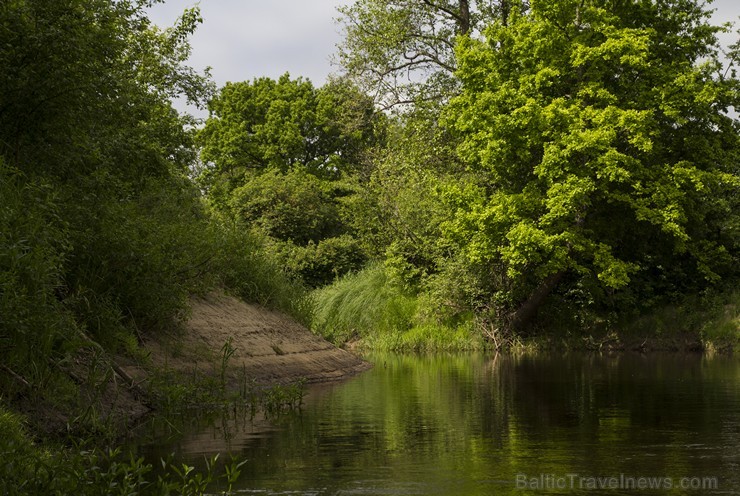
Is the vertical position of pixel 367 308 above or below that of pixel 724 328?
above

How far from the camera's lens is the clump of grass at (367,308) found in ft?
132

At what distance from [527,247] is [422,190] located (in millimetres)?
9641

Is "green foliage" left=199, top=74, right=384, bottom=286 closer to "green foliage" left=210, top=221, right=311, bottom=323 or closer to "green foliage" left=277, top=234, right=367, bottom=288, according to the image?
"green foliage" left=277, top=234, right=367, bottom=288

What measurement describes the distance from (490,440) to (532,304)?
26.6 meters

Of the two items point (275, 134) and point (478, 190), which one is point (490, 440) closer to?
point (478, 190)

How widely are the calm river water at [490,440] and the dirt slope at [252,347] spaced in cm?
121

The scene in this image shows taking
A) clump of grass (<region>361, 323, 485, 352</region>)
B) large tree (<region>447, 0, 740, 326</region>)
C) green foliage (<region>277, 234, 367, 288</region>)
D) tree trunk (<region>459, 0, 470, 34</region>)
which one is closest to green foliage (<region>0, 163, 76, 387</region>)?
large tree (<region>447, 0, 740, 326</region>)

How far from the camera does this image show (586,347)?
3728cm

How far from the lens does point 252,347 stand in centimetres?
2003

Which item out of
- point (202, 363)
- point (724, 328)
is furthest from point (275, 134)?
point (202, 363)

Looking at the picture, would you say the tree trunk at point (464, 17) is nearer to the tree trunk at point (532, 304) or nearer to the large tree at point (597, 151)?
the large tree at point (597, 151)

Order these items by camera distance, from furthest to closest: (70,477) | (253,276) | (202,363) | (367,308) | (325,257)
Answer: (325,257) < (367,308) < (253,276) < (202,363) < (70,477)

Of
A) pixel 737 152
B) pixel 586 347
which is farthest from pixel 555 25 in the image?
pixel 586 347

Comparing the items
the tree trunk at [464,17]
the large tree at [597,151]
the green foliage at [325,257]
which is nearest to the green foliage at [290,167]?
the green foliage at [325,257]
